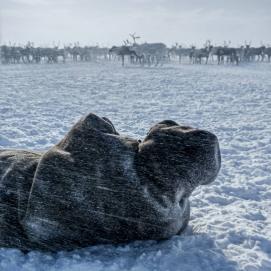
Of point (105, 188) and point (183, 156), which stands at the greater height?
point (183, 156)

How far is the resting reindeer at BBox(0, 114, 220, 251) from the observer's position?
2.51 m

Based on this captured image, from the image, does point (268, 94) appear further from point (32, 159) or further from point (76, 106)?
point (32, 159)

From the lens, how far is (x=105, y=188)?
99.4 inches

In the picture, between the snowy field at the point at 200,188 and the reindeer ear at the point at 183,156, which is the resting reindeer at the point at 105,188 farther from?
the snowy field at the point at 200,188

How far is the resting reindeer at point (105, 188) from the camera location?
2514 millimetres

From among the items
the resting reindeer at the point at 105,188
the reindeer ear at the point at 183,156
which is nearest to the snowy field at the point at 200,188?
the resting reindeer at the point at 105,188

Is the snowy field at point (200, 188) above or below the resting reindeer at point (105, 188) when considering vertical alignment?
below

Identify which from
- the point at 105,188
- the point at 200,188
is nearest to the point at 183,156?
the point at 105,188

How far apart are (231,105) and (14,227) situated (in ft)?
27.5

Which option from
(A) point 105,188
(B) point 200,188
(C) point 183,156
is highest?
(C) point 183,156

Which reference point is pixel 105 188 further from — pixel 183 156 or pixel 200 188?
pixel 200 188

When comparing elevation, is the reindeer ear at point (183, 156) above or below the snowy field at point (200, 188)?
above

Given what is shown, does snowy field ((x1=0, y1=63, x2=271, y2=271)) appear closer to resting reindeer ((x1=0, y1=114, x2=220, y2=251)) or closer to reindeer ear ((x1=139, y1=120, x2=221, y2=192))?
resting reindeer ((x1=0, y1=114, x2=220, y2=251))

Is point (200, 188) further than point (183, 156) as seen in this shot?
Yes
